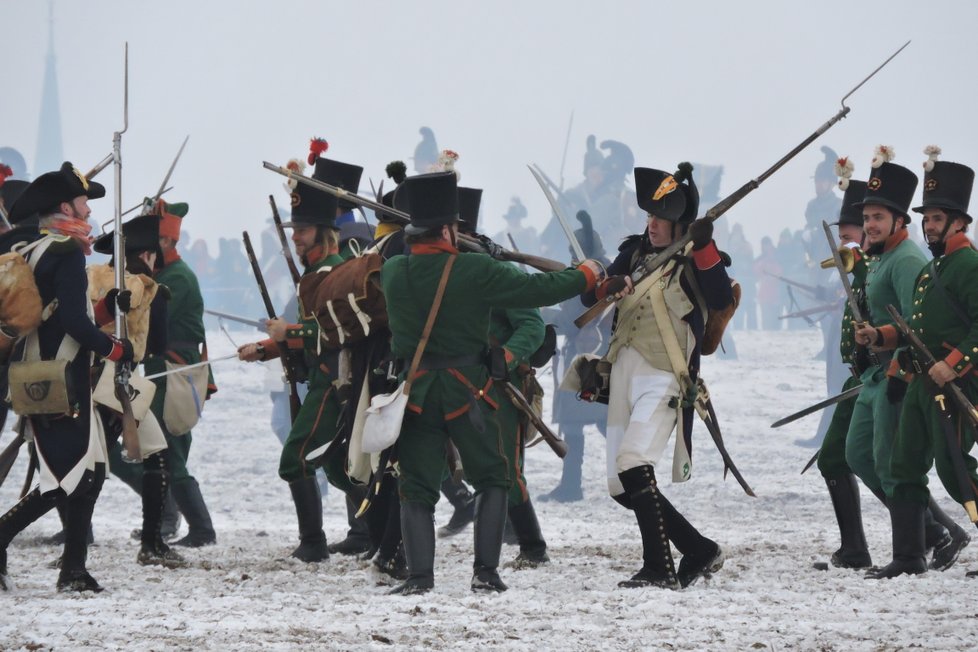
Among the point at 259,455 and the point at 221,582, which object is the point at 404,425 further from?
the point at 259,455

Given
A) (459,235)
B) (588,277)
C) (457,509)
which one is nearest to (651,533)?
(588,277)

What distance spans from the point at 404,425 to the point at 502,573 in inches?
50.0

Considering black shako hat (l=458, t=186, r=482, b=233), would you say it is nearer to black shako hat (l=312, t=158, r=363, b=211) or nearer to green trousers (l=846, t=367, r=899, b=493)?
black shako hat (l=312, t=158, r=363, b=211)

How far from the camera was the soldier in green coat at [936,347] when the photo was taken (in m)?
6.64

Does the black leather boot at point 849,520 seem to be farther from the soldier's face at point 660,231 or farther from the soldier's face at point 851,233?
the soldier's face at point 660,231

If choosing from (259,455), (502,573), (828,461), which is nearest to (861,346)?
(828,461)

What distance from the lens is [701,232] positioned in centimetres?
655

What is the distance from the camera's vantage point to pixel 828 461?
759 centimetres

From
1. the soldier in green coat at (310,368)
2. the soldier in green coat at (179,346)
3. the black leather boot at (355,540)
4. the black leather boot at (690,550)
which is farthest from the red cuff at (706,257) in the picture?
the soldier in green coat at (179,346)

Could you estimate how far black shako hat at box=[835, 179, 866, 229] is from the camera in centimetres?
805

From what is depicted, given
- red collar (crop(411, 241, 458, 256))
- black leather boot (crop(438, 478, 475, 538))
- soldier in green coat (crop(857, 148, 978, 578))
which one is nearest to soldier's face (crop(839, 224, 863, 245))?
soldier in green coat (crop(857, 148, 978, 578))

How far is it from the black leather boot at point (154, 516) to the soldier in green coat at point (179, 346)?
91 centimetres

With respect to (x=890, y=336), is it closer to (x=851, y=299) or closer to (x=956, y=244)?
(x=851, y=299)

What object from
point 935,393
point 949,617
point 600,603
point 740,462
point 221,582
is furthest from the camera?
point 740,462
